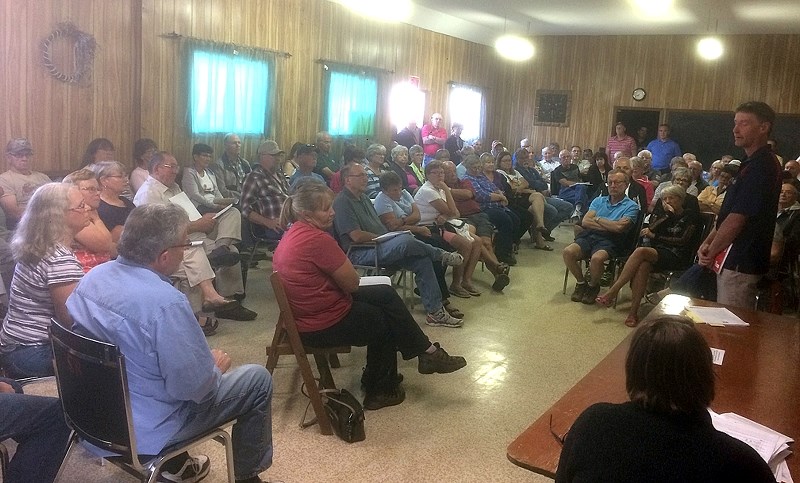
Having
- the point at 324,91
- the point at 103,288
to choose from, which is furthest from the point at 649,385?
the point at 324,91

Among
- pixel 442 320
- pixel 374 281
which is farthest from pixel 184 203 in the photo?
pixel 442 320

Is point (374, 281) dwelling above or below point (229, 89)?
below

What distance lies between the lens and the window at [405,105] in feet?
32.0

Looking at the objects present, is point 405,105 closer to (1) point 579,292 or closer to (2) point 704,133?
(2) point 704,133

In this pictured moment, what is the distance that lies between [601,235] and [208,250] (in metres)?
3.09

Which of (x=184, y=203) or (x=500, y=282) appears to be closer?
(x=184, y=203)

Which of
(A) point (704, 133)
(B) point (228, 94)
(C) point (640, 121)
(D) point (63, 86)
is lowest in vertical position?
(D) point (63, 86)

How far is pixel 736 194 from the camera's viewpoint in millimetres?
3160

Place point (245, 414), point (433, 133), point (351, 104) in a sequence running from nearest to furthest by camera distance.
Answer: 1. point (245, 414)
2. point (351, 104)
3. point (433, 133)

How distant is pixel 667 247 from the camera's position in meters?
5.01

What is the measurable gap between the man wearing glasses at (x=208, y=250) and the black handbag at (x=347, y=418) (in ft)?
5.32

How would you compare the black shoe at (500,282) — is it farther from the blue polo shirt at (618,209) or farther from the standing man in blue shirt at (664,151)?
the standing man in blue shirt at (664,151)

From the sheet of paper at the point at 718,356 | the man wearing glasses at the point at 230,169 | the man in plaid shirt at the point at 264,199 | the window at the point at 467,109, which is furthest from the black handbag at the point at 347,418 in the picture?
the window at the point at 467,109

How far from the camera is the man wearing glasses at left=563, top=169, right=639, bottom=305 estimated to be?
17.4ft
